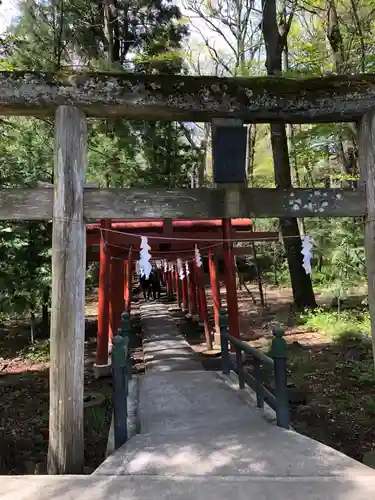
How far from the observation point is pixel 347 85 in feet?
14.7

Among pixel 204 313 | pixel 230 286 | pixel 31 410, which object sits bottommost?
pixel 31 410

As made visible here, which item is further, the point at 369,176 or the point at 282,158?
the point at 282,158

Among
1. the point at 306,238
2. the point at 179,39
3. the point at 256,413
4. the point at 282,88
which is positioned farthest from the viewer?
the point at 179,39

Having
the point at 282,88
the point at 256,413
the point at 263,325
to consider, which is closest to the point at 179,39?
the point at 263,325

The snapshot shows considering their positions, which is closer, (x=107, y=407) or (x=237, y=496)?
(x=237, y=496)

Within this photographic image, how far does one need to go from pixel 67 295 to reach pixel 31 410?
13.7ft

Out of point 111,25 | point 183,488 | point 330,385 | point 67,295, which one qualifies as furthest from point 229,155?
point 111,25

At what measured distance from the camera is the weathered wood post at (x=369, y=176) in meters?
4.52

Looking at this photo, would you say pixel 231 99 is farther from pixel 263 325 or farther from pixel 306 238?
pixel 263 325

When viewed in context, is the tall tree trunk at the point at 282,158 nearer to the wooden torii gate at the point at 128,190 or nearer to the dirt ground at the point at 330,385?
the dirt ground at the point at 330,385

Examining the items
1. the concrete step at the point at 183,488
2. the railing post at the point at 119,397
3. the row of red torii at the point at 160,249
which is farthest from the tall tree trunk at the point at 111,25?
the concrete step at the point at 183,488

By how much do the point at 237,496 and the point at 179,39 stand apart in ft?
42.7

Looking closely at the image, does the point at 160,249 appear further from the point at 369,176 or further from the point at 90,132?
the point at 369,176

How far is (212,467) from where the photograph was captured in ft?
12.4
